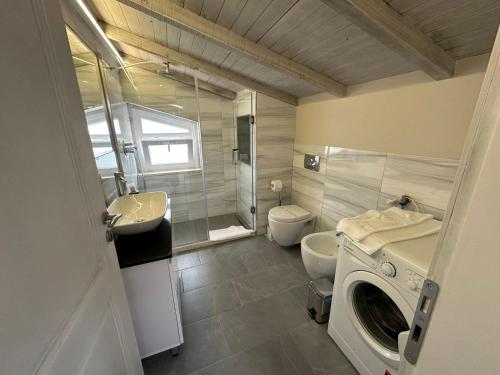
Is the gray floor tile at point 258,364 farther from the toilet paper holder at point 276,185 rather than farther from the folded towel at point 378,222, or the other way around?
the toilet paper holder at point 276,185

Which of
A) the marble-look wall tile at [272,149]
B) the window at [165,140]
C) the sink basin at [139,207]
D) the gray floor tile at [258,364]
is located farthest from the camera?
the window at [165,140]

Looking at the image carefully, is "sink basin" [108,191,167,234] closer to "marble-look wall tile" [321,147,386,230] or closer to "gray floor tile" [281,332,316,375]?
"gray floor tile" [281,332,316,375]

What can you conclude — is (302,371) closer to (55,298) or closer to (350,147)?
(55,298)

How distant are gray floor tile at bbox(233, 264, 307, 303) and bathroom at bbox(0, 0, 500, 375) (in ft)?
0.07

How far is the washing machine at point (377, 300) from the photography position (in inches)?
36.5

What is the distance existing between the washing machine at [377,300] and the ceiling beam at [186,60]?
185cm

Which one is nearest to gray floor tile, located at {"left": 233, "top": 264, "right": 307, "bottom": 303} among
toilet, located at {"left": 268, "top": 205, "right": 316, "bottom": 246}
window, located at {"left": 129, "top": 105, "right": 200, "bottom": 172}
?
toilet, located at {"left": 268, "top": 205, "right": 316, "bottom": 246}

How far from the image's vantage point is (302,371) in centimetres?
130

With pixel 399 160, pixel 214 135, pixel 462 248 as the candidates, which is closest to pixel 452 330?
pixel 462 248

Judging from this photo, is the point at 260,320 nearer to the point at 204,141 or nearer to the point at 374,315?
the point at 374,315

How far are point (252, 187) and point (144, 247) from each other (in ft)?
5.75

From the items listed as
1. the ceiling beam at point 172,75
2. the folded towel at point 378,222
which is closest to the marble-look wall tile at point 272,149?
the ceiling beam at point 172,75

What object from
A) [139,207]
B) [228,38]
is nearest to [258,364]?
[139,207]

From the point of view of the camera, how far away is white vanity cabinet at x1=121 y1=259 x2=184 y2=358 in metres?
1.13
